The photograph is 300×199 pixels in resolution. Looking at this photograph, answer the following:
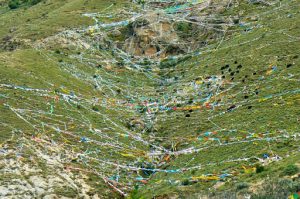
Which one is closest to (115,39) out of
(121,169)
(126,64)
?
(126,64)

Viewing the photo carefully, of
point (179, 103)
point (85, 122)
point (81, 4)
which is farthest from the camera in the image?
point (81, 4)

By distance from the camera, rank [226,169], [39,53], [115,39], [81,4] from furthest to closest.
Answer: [81,4], [115,39], [39,53], [226,169]

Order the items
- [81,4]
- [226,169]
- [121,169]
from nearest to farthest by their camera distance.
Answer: [226,169]
[121,169]
[81,4]

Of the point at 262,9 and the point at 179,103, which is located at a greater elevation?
the point at 262,9

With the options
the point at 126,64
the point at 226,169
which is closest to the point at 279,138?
the point at 226,169

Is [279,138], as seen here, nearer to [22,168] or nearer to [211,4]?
[22,168]

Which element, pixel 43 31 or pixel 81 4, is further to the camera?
pixel 81 4

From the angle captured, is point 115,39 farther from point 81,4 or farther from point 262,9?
point 262,9
